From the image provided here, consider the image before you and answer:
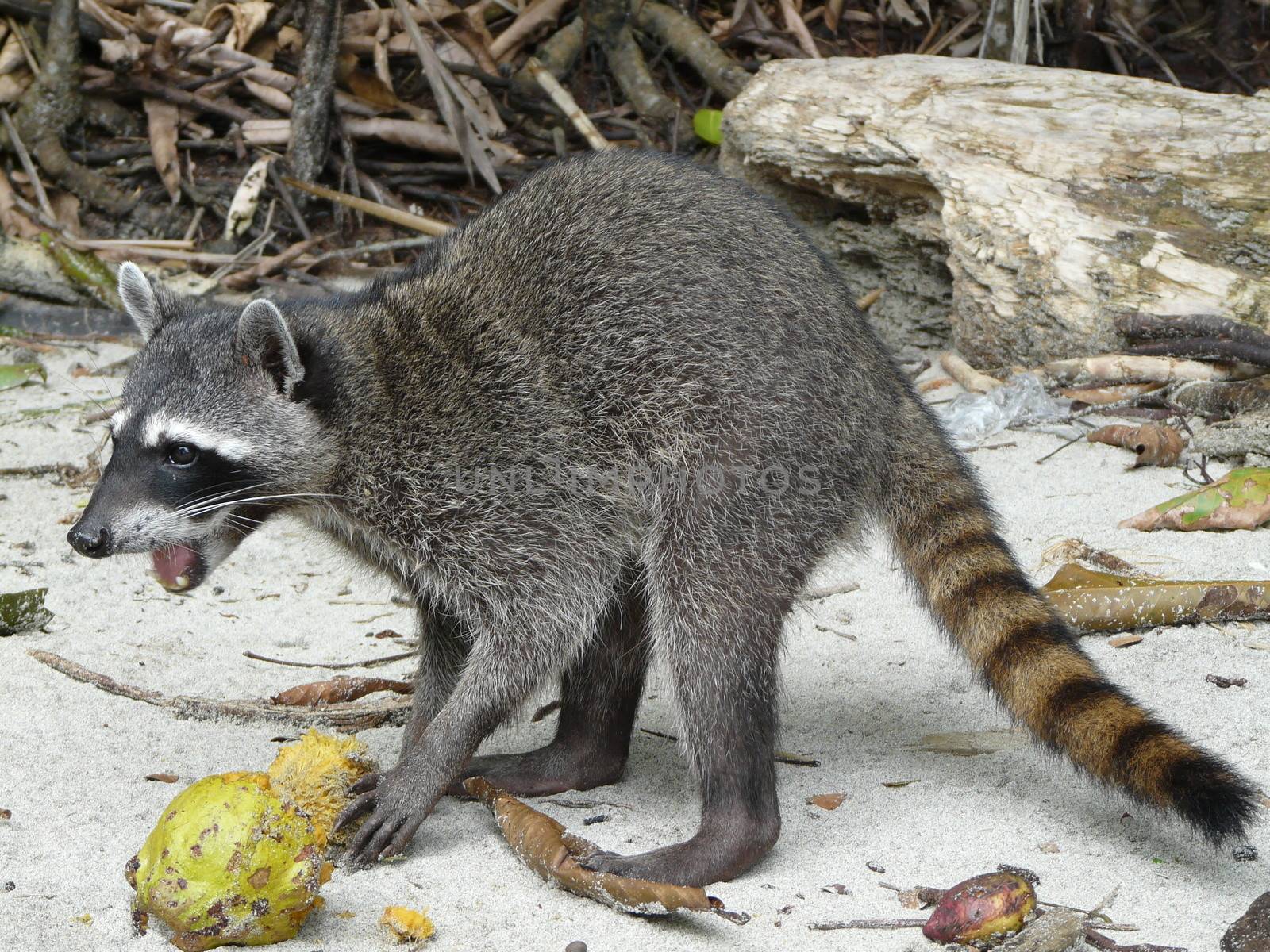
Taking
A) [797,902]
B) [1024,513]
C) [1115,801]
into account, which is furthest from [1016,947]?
[1024,513]

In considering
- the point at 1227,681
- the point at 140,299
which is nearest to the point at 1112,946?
the point at 1227,681

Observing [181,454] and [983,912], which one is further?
[181,454]

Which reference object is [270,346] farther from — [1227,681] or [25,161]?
[25,161]

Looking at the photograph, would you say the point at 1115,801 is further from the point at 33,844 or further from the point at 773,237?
the point at 33,844

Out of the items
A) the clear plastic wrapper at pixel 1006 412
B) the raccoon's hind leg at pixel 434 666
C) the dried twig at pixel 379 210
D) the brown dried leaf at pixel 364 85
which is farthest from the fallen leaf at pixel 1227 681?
the brown dried leaf at pixel 364 85

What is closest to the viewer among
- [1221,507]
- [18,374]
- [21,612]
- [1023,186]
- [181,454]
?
[181,454]

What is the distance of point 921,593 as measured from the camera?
12.8 ft

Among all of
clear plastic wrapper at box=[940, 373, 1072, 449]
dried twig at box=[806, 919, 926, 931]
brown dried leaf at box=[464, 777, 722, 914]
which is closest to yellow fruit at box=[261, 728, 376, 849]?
brown dried leaf at box=[464, 777, 722, 914]

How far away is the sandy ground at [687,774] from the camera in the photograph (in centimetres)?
309

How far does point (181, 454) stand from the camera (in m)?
3.68

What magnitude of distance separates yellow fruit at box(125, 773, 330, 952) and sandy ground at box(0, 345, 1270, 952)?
161mm

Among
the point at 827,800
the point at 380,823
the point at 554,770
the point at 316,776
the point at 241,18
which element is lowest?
the point at 554,770

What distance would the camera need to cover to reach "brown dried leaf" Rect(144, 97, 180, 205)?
335 inches

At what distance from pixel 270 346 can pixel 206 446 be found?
1.10 feet
